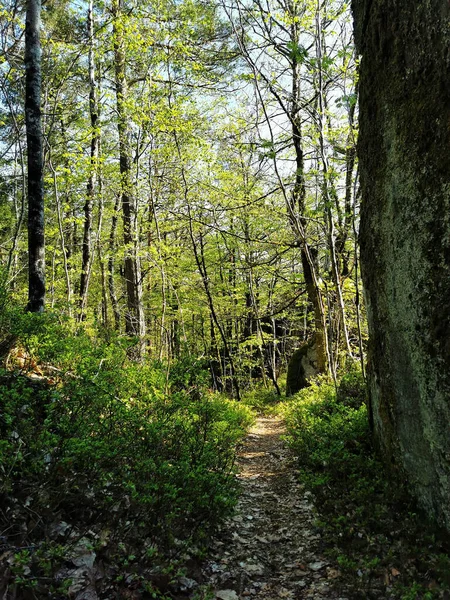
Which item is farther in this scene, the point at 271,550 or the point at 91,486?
the point at 271,550

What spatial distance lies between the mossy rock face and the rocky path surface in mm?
7762

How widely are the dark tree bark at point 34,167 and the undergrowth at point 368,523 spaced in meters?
5.14

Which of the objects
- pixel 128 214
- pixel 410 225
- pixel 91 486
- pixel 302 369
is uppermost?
pixel 128 214

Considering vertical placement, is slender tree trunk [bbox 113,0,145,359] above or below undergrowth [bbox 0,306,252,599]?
above

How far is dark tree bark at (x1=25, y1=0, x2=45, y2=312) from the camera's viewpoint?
22.3ft

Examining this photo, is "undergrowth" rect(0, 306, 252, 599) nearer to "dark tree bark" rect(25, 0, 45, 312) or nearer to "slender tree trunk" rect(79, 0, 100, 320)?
"dark tree bark" rect(25, 0, 45, 312)

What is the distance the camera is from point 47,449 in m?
3.12

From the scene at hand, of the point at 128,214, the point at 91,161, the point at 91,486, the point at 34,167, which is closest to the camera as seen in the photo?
the point at 91,486

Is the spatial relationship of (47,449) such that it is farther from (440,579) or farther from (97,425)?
(440,579)

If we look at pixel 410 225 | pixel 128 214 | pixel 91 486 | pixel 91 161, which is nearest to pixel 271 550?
pixel 91 486

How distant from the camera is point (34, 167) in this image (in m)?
6.85

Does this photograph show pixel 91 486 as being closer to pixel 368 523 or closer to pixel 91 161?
pixel 368 523

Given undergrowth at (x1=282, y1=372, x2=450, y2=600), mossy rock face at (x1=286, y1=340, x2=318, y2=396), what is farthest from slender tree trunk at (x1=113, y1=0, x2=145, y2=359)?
undergrowth at (x1=282, y1=372, x2=450, y2=600)

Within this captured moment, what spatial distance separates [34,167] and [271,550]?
22.1 feet
